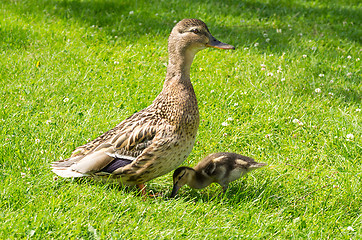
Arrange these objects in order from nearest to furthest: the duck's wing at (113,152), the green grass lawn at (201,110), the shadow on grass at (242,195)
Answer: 1. the green grass lawn at (201,110)
2. the duck's wing at (113,152)
3. the shadow on grass at (242,195)

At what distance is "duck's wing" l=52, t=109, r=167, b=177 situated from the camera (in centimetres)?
426

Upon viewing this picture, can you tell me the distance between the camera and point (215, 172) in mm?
4547

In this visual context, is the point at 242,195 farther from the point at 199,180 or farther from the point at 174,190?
the point at 174,190

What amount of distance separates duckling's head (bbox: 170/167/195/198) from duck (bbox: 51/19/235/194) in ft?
0.27

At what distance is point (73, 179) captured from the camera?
171 inches

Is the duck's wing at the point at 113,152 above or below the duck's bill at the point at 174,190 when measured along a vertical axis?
above

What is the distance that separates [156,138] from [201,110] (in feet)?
6.52

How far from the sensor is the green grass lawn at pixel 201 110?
13.2ft

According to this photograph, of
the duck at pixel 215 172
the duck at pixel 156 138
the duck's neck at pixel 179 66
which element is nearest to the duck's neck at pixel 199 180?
the duck at pixel 215 172

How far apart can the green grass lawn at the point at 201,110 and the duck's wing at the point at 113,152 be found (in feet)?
0.52

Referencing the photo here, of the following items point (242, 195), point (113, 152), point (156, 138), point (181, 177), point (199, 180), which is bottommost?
point (242, 195)

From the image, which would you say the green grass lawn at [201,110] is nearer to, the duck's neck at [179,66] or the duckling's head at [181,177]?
the duckling's head at [181,177]

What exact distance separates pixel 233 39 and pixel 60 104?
3683 millimetres

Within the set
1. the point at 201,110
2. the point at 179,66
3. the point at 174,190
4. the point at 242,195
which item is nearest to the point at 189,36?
the point at 179,66
